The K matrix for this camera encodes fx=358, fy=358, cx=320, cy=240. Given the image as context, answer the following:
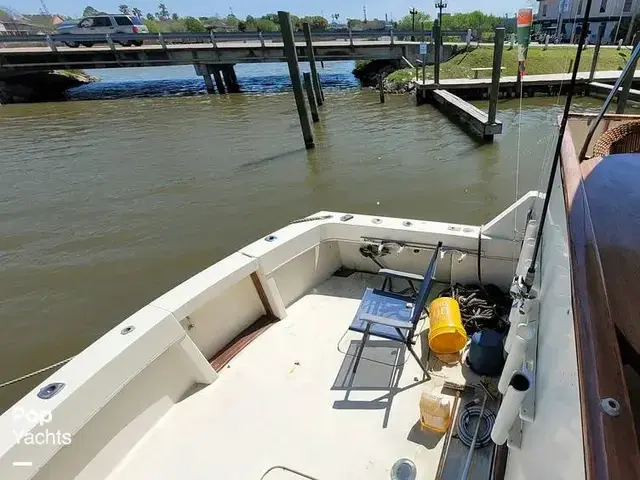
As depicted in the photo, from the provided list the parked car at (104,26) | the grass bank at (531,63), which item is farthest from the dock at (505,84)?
the parked car at (104,26)

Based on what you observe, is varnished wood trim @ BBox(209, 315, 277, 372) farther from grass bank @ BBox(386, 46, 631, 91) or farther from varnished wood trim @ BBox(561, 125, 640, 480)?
grass bank @ BBox(386, 46, 631, 91)

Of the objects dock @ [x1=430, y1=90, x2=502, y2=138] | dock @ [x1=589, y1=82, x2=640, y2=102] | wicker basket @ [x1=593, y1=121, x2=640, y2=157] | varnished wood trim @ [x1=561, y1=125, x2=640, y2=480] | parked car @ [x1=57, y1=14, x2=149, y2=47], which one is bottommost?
dock @ [x1=589, y1=82, x2=640, y2=102]

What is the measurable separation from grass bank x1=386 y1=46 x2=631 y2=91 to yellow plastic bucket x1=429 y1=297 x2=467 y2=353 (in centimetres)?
1749

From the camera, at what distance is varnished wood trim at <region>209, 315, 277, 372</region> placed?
2.83 meters

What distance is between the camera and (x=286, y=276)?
324cm

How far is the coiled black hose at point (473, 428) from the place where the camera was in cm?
213

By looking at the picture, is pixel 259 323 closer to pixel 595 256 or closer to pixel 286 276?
pixel 286 276

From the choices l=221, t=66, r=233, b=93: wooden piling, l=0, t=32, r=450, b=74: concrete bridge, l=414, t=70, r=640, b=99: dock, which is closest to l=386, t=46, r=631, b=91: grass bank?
l=414, t=70, r=640, b=99: dock

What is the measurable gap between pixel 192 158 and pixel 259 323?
8.75 metres

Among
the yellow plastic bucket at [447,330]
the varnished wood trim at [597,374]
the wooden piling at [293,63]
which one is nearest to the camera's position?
the varnished wood trim at [597,374]

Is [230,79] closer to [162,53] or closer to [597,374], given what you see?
[162,53]

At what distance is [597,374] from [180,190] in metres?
8.83

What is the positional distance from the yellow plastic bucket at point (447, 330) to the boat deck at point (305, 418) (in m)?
0.15

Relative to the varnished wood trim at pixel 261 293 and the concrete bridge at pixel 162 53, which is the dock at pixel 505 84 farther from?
the varnished wood trim at pixel 261 293
